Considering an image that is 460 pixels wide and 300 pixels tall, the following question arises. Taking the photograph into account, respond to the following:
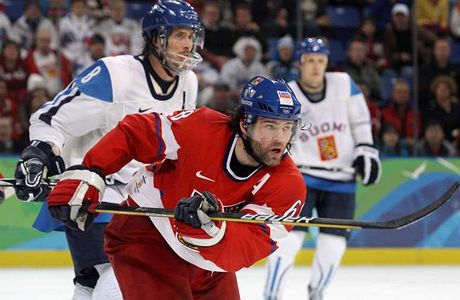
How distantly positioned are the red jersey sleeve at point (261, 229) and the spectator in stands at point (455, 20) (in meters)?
6.05

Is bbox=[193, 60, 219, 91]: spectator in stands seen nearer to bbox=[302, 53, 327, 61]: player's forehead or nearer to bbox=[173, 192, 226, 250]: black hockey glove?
bbox=[302, 53, 327, 61]: player's forehead

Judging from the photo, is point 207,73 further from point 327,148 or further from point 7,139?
point 327,148

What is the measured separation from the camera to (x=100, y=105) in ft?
11.2

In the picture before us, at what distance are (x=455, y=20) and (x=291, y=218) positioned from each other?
245 inches

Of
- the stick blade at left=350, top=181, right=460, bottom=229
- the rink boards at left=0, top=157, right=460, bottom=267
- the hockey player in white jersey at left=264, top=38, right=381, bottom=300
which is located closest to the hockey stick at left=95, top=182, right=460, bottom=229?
the stick blade at left=350, top=181, right=460, bottom=229

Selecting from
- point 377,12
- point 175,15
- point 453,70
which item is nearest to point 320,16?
point 377,12

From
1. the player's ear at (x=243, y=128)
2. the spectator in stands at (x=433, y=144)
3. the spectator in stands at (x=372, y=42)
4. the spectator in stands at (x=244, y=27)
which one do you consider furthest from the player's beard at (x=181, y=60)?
the spectator in stands at (x=372, y=42)

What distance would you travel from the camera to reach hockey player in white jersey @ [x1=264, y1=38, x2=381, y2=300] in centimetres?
489

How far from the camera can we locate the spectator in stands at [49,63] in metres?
6.93

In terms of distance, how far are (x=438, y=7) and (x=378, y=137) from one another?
1.72 metres

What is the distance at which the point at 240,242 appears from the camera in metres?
2.81

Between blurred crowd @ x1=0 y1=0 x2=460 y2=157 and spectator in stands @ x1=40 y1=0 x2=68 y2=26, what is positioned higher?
spectator in stands @ x1=40 y1=0 x2=68 y2=26

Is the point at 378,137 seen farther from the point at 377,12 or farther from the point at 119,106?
the point at 119,106

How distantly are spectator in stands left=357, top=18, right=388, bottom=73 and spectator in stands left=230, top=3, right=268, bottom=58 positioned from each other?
2.83ft
